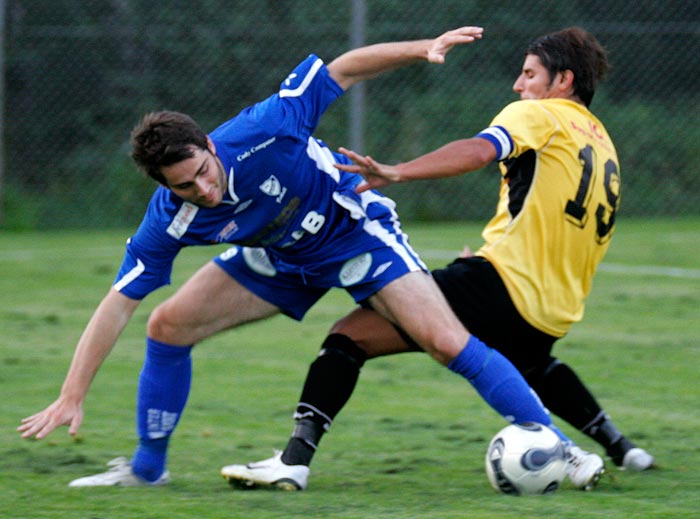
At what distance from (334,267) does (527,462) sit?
3.03 ft

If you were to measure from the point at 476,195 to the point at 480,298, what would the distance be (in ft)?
33.1

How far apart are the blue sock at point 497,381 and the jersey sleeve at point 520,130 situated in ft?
2.04

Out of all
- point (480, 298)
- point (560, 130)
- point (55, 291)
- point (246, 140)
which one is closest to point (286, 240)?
point (246, 140)

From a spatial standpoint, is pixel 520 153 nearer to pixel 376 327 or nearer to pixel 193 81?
pixel 376 327

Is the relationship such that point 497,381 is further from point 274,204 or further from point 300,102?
point 300,102

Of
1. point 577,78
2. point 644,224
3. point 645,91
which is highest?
point 577,78

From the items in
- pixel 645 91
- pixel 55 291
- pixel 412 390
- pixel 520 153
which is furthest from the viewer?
pixel 645 91

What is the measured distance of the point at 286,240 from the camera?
448 cm

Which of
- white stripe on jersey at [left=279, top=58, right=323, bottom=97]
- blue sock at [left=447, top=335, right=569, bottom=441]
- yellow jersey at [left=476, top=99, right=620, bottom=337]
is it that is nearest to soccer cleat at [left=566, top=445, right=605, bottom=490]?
blue sock at [left=447, top=335, right=569, bottom=441]

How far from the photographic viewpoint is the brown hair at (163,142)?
13.3 ft

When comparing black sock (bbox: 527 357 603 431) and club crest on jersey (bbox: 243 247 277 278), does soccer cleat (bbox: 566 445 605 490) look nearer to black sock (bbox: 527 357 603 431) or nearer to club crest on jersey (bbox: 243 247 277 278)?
black sock (bbox: 527 357 603 431)

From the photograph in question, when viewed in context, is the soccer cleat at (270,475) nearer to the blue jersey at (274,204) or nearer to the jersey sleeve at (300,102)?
the blue jersey at (274,204)

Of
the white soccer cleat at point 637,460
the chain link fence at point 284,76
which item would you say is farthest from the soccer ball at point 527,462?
the chain link fence at point 284,76

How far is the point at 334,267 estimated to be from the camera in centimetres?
454
